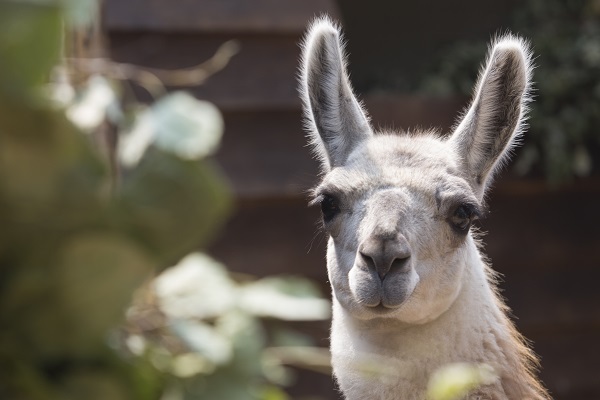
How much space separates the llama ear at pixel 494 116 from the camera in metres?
2.74

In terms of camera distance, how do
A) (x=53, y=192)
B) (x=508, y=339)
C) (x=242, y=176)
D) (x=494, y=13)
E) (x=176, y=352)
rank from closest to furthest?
1. (x=53, y=192)
2. (x=176, y=352)
3. (x=508, y=339)
4. (x=242, y=176)
5. (x=494, y=13)

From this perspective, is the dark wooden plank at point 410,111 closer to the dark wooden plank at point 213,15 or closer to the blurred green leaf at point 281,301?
the dark wooden plank at point 213,15

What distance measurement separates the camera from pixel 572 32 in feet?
19.2

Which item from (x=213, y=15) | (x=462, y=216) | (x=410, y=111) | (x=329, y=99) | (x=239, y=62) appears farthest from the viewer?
(x=410, y=111)

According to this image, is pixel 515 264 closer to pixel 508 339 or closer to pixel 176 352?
pixel 508 339

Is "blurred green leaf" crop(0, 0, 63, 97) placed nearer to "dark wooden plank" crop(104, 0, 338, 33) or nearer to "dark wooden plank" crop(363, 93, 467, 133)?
"dark wooden plank" crop(104, 0, 338, 33)

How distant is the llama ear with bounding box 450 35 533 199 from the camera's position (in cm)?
274

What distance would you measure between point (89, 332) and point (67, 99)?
0.17 meters

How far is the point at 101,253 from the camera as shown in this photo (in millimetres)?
408

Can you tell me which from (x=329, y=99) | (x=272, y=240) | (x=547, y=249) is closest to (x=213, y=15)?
(x=272, y=240)

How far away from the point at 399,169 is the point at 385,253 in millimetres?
408

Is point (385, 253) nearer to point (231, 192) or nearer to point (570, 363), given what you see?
point (231, 192)

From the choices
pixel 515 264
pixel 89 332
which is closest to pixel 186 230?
pixel 89 332

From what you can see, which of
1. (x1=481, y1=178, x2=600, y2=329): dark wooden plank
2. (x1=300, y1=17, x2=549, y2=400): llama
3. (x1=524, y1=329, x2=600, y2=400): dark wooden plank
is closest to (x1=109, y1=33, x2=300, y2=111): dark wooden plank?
(x1=481, y1=178, x2=600, y2=329): dark wooden plank
